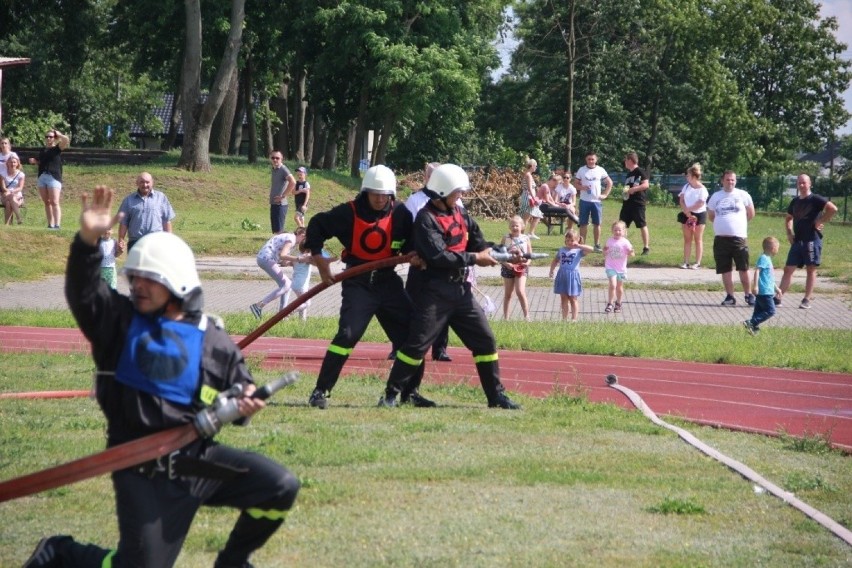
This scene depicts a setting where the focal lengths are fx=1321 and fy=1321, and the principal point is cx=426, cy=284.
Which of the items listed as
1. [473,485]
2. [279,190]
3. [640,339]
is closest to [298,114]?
[279,190]

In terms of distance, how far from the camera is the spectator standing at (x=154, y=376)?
5.21 m

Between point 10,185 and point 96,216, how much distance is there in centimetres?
2344

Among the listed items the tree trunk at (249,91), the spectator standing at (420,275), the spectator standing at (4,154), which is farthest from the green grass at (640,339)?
the tree trunk at (249,91)

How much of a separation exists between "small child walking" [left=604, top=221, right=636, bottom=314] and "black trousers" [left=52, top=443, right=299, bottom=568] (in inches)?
542

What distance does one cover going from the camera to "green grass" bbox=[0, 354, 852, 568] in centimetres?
656

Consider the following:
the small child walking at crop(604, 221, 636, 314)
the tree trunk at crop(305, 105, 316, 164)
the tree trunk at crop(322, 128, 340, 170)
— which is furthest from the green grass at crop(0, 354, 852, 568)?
the tree trunk at crop(305, 105, 316, 164)

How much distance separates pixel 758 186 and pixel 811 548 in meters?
58.1

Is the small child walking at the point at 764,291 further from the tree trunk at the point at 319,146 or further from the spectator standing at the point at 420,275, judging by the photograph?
the tree trunk at the point at 319,146

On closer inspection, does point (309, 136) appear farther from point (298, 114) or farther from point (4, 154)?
point (4, 154)

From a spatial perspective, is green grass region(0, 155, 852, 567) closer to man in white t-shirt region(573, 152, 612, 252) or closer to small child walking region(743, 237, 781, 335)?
small child walking region(743, 237, 781, 335)

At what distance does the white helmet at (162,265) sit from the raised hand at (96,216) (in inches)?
7.0

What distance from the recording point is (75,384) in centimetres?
1198

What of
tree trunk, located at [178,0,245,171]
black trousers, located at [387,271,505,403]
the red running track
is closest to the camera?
black trousers, located at [387,271,505,403]

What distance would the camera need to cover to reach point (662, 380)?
44.3 feet
